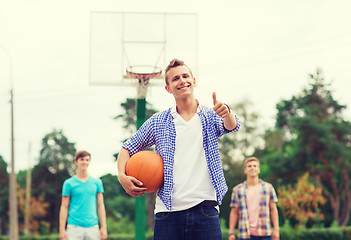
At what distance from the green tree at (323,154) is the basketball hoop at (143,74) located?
2519 cm

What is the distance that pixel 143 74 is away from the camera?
9898 mm

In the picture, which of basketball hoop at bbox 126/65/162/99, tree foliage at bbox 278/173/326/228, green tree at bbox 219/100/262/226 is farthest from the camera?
green tree at bbox 219/100/262/226

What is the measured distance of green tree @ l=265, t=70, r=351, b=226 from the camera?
33.2 meters

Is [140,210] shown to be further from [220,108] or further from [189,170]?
[220,108]

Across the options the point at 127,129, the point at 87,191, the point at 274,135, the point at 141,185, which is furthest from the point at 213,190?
the point at 274,135

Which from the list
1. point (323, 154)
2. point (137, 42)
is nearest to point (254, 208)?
point (137, 42)

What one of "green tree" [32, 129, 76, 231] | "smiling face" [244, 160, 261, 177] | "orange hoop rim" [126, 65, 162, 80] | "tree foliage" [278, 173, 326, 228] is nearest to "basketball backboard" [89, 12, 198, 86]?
"orange hoop rim" [126, 65, 162, 80]

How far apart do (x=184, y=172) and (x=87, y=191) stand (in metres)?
3.97

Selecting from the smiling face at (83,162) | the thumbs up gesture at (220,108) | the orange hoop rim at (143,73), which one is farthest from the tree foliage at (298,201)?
the thumbs up gesture at (220,108)

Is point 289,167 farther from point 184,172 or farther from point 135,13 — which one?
point 184,172

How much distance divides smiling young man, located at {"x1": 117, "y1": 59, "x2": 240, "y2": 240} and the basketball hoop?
21.1ft

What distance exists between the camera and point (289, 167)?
34438 mm

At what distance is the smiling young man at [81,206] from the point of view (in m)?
6.54

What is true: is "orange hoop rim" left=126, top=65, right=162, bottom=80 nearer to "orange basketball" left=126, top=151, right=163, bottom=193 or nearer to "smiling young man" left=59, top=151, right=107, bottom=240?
"smiling young man" left=59, top=151, right=107, bottom=240
